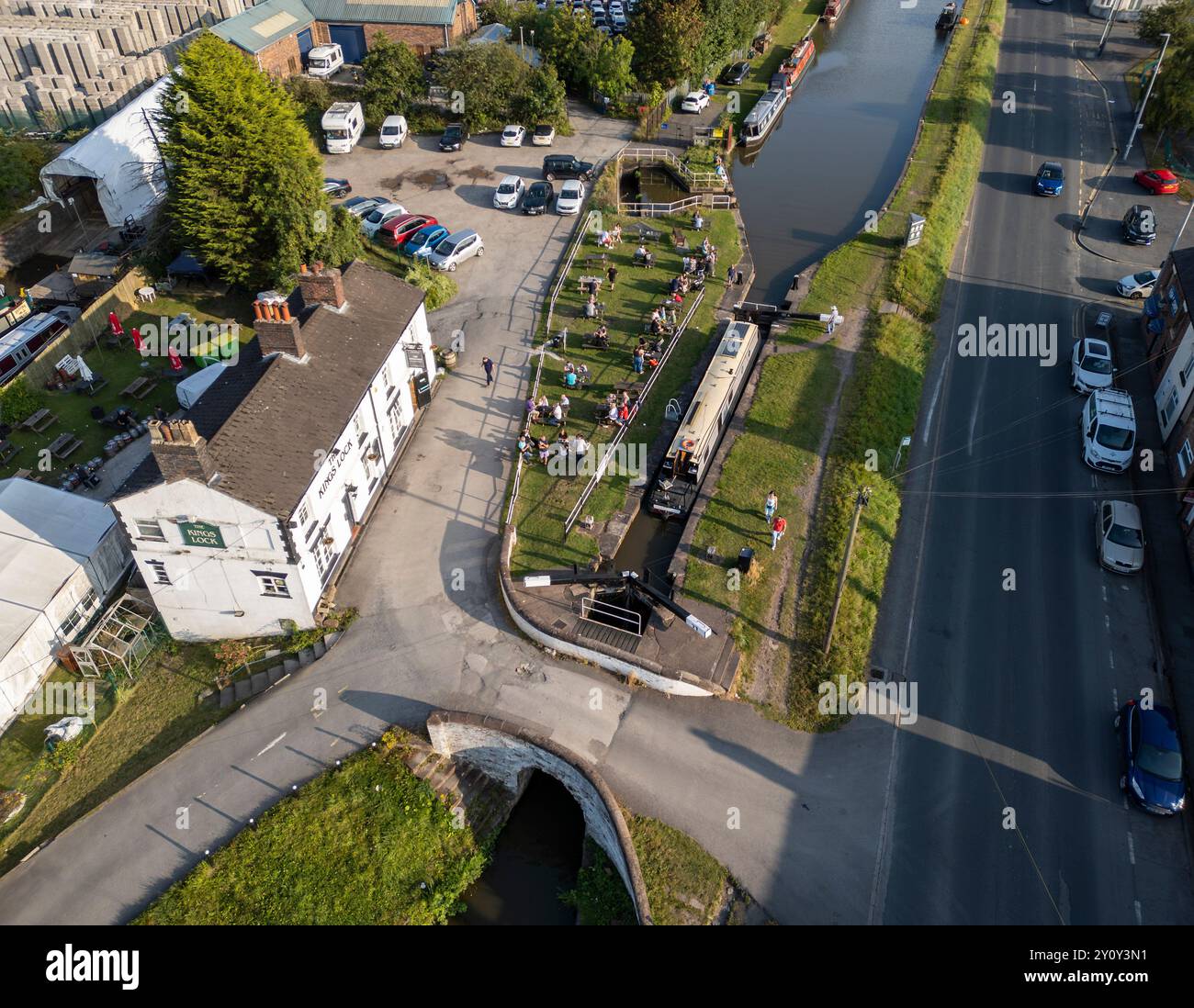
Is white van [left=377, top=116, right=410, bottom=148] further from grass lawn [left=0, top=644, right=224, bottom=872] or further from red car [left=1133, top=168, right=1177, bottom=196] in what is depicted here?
red car [left=1133, top=168, right=1177, bottom=196]

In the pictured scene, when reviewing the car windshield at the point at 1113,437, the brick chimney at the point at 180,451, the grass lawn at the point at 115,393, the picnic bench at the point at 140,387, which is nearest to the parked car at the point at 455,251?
the grass lawn at the point at 115,393

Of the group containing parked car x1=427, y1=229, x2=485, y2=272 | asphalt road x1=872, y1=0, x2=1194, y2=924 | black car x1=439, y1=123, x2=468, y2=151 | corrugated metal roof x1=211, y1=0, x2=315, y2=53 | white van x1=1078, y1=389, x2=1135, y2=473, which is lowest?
asphalt road x1=872, y1=0, x2=1194, y2=924

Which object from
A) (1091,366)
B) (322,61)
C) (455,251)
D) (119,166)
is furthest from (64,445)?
(1091,366)

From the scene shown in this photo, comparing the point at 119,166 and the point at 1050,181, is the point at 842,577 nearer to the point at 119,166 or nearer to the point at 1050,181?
the point at 1050,181

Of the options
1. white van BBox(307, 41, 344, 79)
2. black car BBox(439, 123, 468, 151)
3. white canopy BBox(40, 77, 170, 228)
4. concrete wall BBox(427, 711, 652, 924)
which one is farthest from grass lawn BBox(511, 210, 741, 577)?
white van BBox(307, 41, 344, 79)

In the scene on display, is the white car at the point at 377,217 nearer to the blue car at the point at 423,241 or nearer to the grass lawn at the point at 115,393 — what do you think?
the blue car at the point at 423,241

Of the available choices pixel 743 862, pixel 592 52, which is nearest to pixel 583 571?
pixel 743 862

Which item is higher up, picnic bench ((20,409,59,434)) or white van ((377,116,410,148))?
white van ((377,116,410,148))
